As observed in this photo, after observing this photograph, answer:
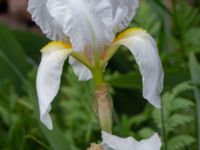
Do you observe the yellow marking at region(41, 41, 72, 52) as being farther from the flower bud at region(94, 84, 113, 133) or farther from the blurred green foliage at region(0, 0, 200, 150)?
the blurred green foliage at region(0, 0, 200, 150)

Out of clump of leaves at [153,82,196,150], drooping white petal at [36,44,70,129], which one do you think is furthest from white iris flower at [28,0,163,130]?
clump of leaves at [153,82,196,150]

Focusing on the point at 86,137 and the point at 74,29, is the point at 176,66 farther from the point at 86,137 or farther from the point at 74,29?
the point at 74,29

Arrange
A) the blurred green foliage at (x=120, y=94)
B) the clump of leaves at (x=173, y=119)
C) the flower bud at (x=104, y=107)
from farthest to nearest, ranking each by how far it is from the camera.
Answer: the blurred green foliage at (x=120, y=94)
the clump of leaves at (x=173, y=119)
the flower bud at (x=104, y=107)

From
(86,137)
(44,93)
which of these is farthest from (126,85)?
(44,93)

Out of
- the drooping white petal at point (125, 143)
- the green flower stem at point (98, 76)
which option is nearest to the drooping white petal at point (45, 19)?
the green flower stem at point (98, 76)

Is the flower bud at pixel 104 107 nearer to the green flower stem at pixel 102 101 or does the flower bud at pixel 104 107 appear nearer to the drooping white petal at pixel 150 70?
the green flower stem at pixel 102 101

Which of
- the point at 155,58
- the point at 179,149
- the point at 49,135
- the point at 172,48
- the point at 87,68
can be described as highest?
the point at 155,58

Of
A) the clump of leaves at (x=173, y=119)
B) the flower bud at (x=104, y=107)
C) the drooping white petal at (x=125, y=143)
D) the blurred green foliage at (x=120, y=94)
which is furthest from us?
the blurred green foliage at (x=120, y=94)
